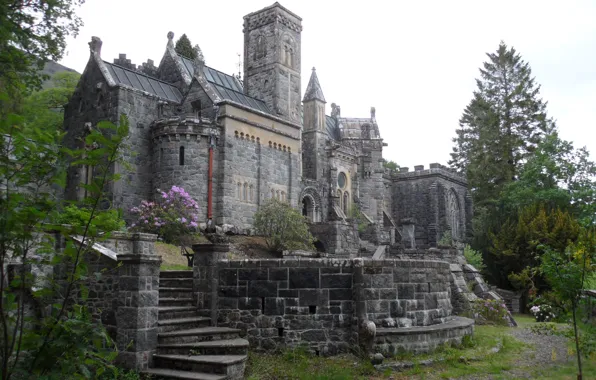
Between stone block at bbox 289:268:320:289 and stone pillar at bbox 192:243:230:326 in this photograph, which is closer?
stone block at bbox 289:268:320:289

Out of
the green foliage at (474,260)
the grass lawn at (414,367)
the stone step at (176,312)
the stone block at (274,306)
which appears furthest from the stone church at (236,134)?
the grass lawn at (414,367)

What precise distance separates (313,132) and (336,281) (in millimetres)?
28301

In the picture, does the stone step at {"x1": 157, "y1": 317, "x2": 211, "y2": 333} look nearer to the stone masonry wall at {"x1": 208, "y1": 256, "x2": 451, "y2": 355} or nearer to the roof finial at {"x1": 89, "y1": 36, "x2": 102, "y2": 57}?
the stone masonry wall at {"x1": 208, "y1": 256, "x2": 451, "y2": 355}

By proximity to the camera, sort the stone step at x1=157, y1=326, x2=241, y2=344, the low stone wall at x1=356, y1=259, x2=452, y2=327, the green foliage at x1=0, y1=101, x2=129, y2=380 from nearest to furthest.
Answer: the green foliage at x1=0, y1=101, x2=129, y2=380 → the stone step at x1=157, y1=326, x2=241, y2=344 → the low stone wall at x1=356, y1=259, x2=452, y2=327

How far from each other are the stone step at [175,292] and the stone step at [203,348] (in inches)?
80.1

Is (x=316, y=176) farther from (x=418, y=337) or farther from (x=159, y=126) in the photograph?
(x=418, y=337)

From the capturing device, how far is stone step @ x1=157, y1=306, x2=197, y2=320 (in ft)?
35.1

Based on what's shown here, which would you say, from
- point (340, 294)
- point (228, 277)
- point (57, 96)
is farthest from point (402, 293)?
point (57, 96)

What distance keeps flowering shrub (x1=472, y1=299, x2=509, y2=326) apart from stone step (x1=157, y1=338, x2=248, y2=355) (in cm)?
936

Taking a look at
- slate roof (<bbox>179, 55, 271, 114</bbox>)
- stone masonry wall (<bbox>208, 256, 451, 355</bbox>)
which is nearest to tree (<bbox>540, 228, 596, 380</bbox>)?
stone masonry wall (<bbox>208, 256, 451, 355</bbox>)

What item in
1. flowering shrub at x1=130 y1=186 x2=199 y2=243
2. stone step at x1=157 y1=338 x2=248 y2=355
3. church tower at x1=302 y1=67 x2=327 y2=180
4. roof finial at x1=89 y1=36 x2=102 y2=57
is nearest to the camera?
stone step at x1=157 y1=338 x2=248 y2=355

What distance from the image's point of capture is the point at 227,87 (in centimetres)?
3241

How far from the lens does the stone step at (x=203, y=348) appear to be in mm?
9633

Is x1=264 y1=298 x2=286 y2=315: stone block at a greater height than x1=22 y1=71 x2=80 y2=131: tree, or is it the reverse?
x1=22 y1=71 x2=80 y2=131: tree
